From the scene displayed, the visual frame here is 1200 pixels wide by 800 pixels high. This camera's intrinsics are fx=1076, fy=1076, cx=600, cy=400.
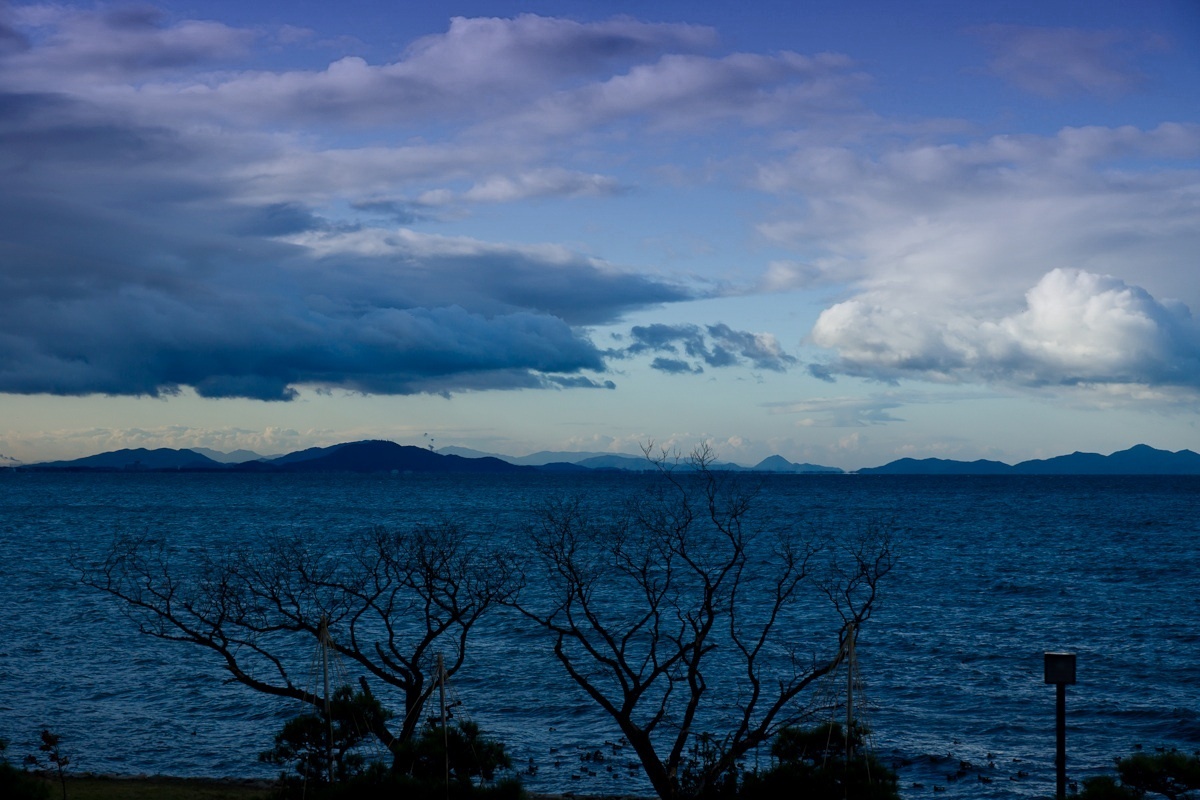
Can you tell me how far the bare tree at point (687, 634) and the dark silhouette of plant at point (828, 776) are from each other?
2.42ft

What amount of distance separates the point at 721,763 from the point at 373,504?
144703mm

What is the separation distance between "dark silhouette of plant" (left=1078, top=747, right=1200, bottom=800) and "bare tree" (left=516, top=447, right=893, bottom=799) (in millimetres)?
4644

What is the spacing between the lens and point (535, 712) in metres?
33.3

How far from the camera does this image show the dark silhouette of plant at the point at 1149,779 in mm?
17484

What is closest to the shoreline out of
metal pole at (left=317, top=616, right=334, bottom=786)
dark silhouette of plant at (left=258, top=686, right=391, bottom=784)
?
dark silhouette of plant at (left=258, top=686, right=391, bottom=784)

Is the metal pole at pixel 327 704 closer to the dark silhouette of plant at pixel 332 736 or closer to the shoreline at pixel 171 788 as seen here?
the dark silhouette of plant at pixel 332 736

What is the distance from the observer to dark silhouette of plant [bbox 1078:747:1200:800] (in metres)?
17.5

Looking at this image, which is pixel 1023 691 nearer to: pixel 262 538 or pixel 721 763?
pixel 721 763

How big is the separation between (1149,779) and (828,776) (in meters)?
5.26

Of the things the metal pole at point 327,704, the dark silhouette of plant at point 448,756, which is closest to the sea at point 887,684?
the dark silhouette of plant at point 448,756

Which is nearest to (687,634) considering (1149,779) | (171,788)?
(171,788)

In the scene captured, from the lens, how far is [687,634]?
44.8 m

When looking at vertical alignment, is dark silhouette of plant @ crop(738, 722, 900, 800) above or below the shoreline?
above

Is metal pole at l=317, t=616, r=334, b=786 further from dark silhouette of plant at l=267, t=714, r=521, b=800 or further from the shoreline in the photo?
the shoreline
